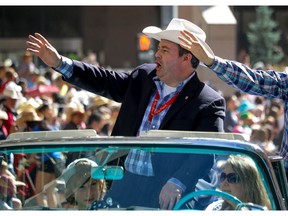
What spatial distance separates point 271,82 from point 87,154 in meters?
1.86

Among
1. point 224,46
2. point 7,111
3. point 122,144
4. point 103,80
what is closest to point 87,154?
point 122,144

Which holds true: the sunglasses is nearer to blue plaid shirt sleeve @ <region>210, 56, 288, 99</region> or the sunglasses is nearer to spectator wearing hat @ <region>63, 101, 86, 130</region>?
blue plaid shirt sleeve @ <region>210, 56, 288, 99</region>

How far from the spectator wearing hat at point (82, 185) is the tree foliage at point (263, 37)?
105 ft

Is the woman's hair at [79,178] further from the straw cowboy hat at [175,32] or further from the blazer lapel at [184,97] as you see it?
the straw cowboy hat at [175,32]

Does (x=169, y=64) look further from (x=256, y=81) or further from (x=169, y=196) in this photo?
(x=169, y=196)

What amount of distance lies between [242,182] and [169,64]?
74.3 inches

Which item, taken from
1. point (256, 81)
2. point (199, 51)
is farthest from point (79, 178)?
point (256, 81)

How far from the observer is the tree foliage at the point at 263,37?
122 ft

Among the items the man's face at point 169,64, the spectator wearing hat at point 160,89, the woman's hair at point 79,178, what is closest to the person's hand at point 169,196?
the woman's hair at point 79,178

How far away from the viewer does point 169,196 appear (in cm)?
479

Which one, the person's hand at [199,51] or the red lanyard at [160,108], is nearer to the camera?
the person's hand at [199,51]

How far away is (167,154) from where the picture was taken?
4.98m

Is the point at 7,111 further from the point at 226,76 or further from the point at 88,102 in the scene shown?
the point at 226,76

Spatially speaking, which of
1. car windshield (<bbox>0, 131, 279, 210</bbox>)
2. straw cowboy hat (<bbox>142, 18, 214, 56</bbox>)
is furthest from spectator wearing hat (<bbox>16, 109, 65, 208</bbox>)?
straw cowboy hat (<bbox>142, 18, 214, 56</bbox>)
